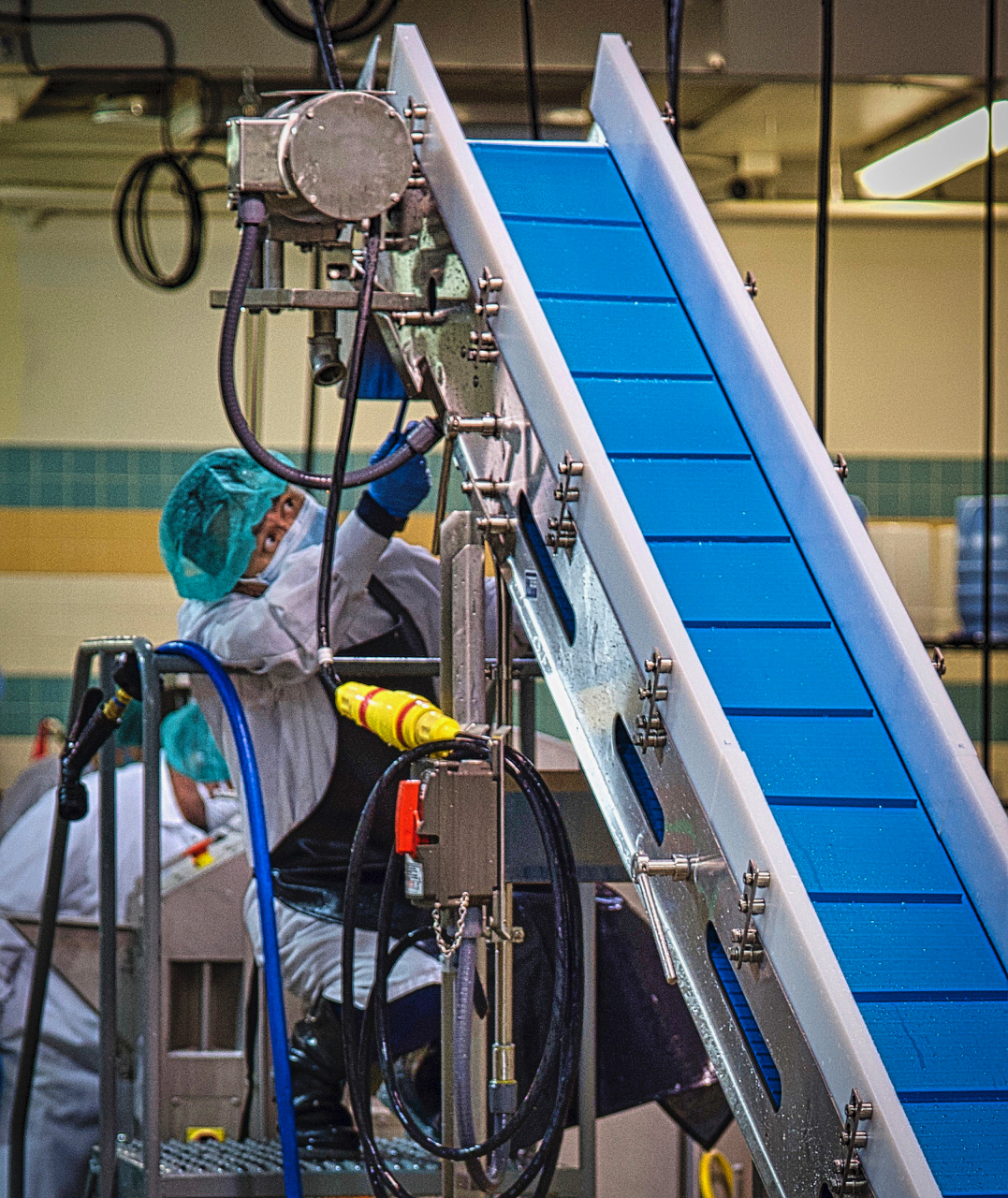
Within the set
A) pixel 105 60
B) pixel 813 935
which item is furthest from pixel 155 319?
pixel 813 935

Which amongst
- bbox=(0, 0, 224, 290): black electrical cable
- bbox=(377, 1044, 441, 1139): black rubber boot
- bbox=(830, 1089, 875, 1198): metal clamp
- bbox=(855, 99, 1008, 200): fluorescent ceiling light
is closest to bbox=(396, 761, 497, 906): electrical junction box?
bbox=(830, 1089, 875, 1198): metal clamp

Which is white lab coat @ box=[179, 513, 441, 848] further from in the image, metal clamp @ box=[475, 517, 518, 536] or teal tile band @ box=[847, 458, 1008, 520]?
teal tile band @ box=[847, 458, 1008, 520]

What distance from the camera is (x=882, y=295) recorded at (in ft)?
18.5

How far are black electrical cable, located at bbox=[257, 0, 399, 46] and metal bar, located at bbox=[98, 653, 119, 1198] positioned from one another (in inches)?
69.1

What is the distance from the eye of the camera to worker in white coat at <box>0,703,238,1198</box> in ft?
10.6

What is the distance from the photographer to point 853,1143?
1265 mm

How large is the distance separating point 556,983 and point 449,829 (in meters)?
0.23

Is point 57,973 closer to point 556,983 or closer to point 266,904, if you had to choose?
point 266,904

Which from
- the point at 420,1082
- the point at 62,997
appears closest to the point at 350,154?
the point at 420,1082

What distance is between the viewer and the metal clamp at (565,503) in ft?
5.29

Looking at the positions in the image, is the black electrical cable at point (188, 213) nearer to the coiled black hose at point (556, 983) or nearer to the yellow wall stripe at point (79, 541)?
the yellow wall stripe at point (79, 541)

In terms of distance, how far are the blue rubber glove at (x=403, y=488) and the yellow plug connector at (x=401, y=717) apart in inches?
17.6

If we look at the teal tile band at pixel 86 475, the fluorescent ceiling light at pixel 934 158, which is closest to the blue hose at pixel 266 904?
the fluorescent ceiling light at pixel 934 158

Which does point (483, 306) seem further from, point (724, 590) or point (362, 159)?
point (724, 590)
